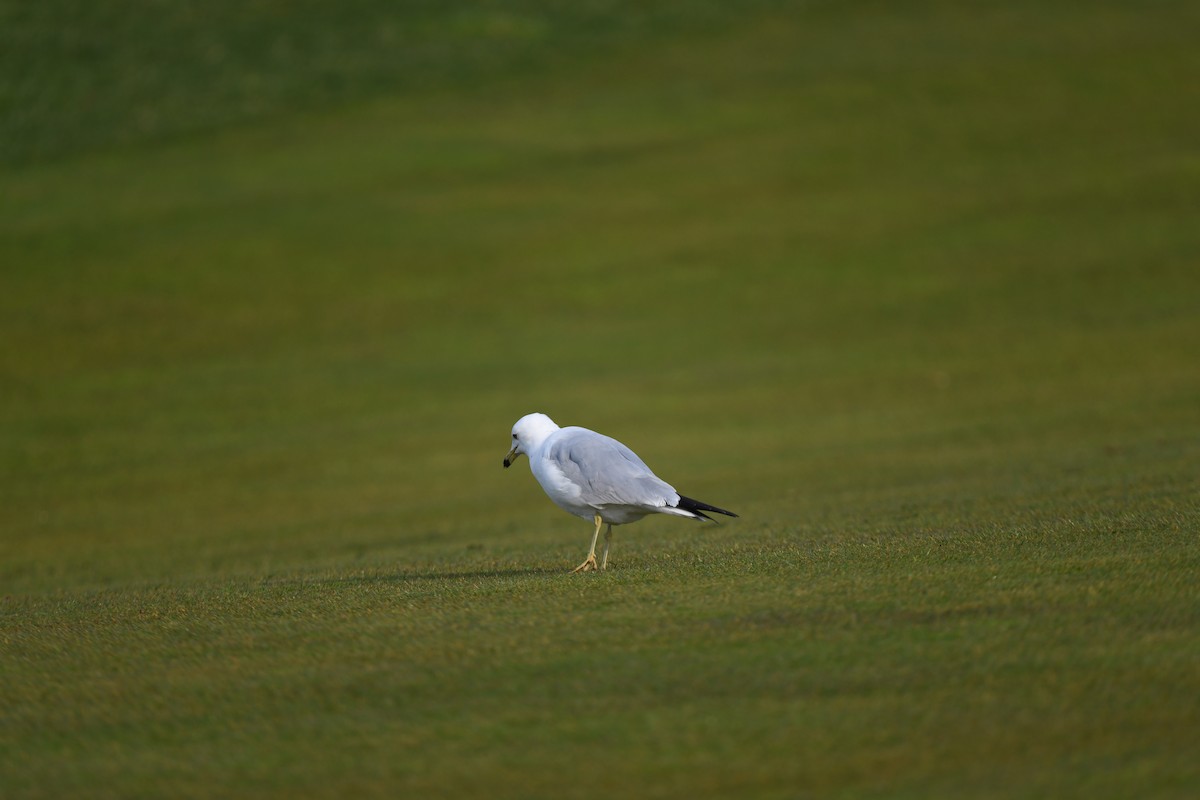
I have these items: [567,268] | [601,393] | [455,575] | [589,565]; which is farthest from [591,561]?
[567,268]

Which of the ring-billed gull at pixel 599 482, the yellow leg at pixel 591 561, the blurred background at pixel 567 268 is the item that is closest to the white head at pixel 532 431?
the ring-billed gull at pixel 599 482

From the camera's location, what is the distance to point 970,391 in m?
18.8

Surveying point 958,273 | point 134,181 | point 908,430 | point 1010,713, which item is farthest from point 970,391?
point 134,181

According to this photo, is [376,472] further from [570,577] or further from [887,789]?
[887,789]

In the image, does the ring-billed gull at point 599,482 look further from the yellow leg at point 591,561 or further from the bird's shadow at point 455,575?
the bird's shadow at point 455,575

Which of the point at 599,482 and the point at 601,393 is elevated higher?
the point at 601,393

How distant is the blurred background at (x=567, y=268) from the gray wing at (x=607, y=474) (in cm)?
214

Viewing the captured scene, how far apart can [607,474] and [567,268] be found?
55.4 ft

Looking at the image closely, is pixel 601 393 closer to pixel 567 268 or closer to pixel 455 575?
pixel 567 268

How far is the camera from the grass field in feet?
17.1

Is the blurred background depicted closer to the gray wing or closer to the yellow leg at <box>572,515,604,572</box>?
the yellow leg at <box>572,515,604,572</box>

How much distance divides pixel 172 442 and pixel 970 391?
10.3 m

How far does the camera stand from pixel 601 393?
1967cm

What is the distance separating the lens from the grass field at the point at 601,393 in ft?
17.1
